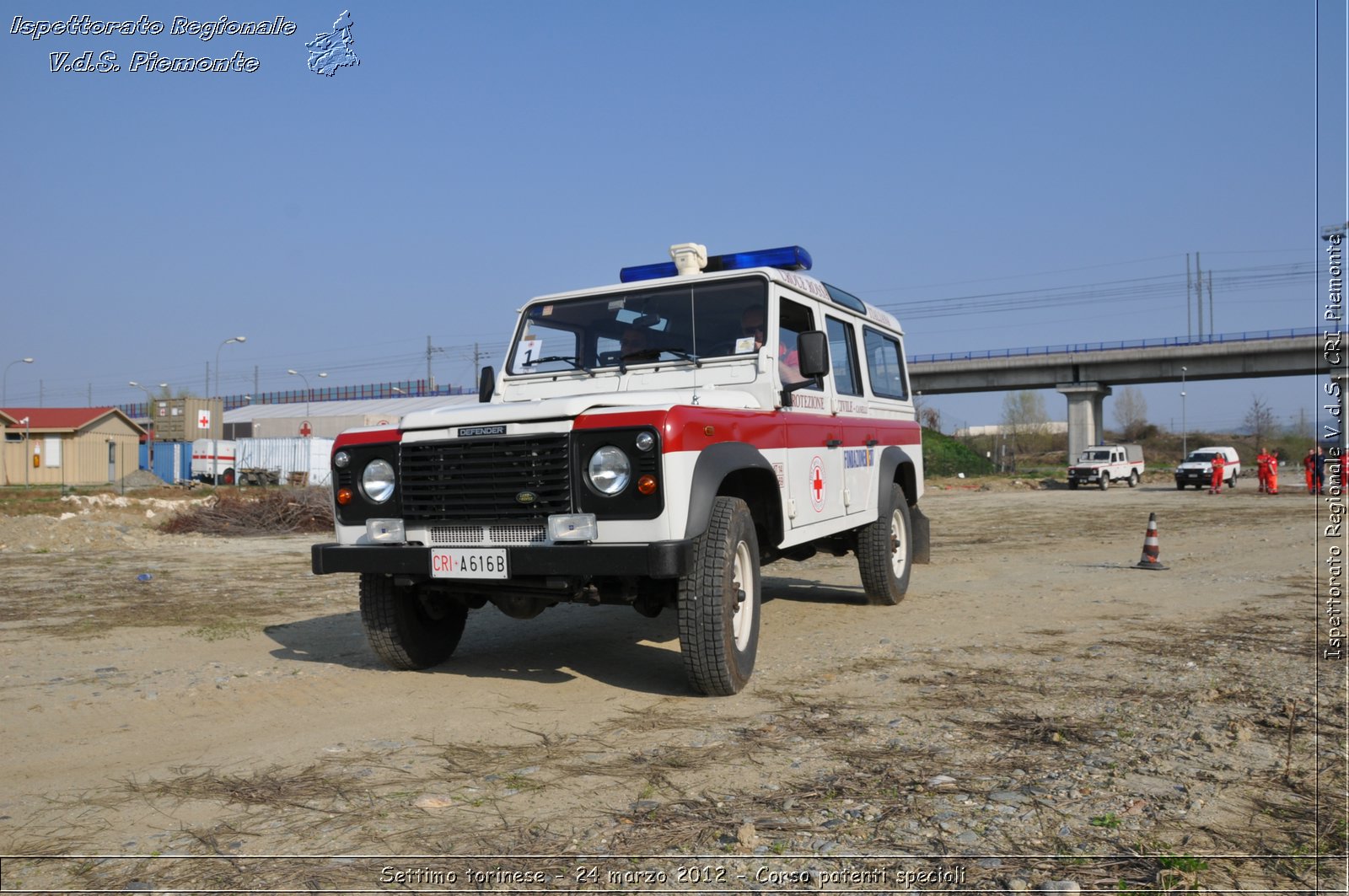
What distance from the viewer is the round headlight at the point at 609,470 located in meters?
4.78

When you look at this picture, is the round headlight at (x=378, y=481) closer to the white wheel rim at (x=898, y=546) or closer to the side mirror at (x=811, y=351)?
the side mirror at (x=811, y=351)

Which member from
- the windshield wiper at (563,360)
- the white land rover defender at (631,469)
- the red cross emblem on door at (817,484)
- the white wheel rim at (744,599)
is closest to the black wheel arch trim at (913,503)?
the white land rover defender at (631,469)

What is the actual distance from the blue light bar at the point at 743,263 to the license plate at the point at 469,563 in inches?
106

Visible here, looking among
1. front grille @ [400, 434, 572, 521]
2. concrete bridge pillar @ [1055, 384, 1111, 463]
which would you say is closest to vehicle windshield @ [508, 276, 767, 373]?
front grille @ [400, 434, 572, 521]

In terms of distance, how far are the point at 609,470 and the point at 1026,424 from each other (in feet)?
327

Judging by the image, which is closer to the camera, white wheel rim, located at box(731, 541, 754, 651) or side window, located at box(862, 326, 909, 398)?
white wheel rim, located at box(731, 541, 754, 651)

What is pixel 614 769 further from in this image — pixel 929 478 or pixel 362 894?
pixel 929 478

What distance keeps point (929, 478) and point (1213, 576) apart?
41.2 meters

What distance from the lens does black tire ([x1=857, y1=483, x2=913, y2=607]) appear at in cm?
819

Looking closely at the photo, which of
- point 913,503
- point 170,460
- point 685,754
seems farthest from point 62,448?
point 685,754

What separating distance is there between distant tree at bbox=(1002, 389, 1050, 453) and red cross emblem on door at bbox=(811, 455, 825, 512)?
83060mm

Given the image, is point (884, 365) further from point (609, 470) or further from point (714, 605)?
point (609, 470)

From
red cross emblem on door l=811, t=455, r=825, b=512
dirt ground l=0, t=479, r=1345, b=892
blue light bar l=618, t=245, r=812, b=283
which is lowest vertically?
dirt ground l=0, t=479, r=1345, b=892

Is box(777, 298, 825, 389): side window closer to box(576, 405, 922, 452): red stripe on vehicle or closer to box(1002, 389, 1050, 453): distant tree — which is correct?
box(576, 405, 922, 452): red stripe on vehicle
